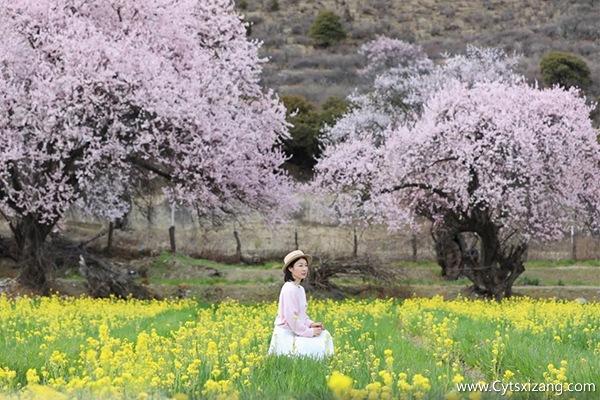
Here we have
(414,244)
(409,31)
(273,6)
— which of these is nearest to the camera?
(414,244)

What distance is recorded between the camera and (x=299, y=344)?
7.49 meters

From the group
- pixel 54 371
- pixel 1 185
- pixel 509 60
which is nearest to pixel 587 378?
pixel 54 371

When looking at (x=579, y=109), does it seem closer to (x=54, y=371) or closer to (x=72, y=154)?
(x=72, y=154)

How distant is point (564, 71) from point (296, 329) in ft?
152

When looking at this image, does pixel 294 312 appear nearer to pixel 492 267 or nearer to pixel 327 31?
pixel 492 267

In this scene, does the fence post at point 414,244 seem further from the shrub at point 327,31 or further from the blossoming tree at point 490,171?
the shrub at point 327,31

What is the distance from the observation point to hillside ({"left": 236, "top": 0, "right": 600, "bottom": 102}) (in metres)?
59.6

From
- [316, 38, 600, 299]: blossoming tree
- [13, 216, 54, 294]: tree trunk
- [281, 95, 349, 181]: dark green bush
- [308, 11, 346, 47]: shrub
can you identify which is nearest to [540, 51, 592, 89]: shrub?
[281, 95, 349, 181]: dark green bush

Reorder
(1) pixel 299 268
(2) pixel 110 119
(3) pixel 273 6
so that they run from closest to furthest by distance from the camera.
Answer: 1. (1) pixel 299 268
2. (2) pixel 110 119
3. (3) pixel 273 6

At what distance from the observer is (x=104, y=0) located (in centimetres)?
2055

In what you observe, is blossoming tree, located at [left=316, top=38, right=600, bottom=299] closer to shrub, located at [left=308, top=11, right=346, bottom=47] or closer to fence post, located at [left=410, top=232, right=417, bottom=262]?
fence post, located at [left=410, top=232, right=417, bottom=262]

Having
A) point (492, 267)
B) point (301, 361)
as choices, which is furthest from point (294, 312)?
point (492, 267)

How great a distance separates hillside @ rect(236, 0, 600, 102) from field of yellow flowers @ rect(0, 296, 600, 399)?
42345mm

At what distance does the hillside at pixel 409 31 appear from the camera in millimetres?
59562
